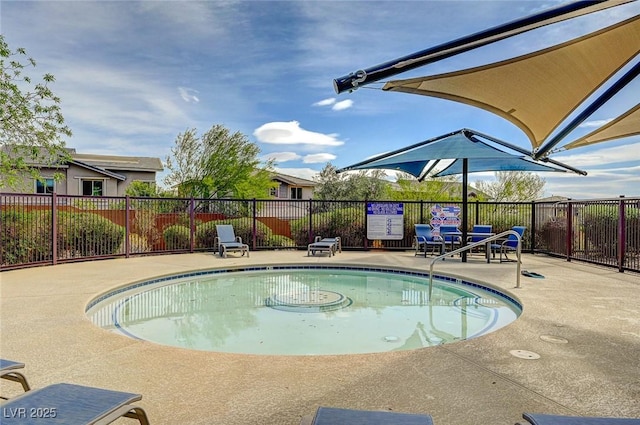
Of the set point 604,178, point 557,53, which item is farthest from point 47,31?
point 604,178

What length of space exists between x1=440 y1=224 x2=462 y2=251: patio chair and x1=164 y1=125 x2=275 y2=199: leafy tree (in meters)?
15.2

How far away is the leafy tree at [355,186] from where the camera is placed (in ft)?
81.9

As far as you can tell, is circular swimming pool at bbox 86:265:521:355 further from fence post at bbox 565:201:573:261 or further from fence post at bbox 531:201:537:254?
fence post at bbox 531:201:537:254

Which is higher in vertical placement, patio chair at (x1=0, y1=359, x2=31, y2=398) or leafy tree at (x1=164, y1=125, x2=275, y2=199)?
leafy tree at (x1=164, y1=125, x2=275, y2=199)

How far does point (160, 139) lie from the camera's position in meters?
23.3

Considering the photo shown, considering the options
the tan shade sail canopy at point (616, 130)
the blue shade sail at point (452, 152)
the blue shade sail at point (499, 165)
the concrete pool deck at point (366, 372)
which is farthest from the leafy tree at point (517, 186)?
the concrete pool deck at point (366, 372)

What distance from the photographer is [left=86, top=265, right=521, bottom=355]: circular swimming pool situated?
458 centimetres

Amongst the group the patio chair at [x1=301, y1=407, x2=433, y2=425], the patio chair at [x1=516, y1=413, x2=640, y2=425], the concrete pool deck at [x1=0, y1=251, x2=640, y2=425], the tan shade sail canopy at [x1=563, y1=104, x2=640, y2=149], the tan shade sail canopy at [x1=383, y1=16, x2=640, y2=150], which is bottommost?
the concrete pool deck at [x1=0, y1=251, x2=640, y2=425]

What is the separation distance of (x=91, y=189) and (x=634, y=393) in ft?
83.4

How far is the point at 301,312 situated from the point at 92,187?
70.3 ft

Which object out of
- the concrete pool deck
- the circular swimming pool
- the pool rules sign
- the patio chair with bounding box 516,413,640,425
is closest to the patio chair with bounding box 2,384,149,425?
the concrete pool deck

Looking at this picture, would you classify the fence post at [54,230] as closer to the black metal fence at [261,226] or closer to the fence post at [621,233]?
the black metal fence at [261,226]

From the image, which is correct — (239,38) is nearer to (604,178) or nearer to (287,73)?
(287,73)

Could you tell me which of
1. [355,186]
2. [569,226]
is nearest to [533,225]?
[569,226]
